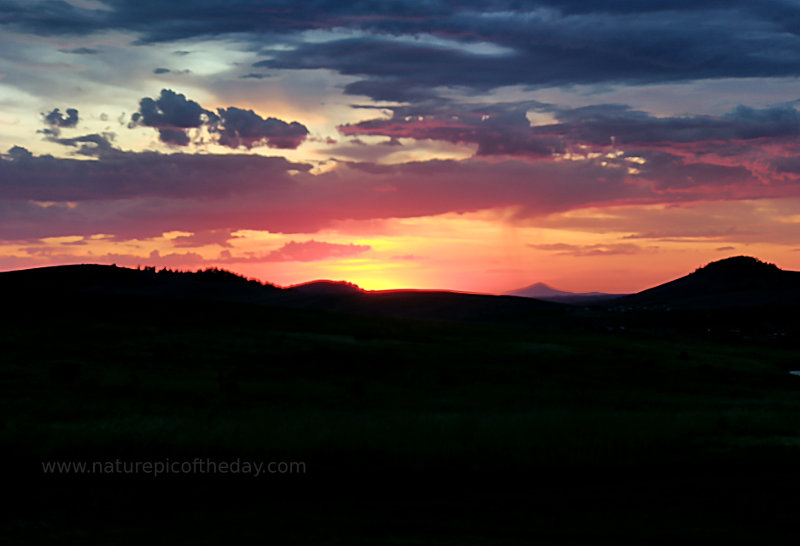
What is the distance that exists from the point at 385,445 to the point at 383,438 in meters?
0.64

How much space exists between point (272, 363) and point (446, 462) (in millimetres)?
28180

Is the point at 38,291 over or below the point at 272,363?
over

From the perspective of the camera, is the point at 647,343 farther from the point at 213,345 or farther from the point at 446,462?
the point at 446,462

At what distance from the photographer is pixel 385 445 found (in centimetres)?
2539

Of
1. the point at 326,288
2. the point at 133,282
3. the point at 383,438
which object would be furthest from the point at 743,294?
the point at 383,438

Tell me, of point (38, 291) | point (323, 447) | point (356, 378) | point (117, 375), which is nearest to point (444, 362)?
point (356, 378)

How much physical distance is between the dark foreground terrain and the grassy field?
3.9 inches

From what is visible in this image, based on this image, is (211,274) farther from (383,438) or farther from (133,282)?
(383,438)

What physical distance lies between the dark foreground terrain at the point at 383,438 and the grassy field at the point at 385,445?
0.10 meters

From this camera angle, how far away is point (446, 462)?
24172 millimetres

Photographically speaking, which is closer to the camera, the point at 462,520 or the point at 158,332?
the point at 462,520

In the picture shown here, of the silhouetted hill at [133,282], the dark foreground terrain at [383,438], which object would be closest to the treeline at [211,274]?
the silhouetted hill at [133,282]

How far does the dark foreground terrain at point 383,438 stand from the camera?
58.7 ft

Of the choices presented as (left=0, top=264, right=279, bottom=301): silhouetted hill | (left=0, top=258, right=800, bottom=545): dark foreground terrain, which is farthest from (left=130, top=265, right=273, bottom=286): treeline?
(left=0, top=258, right=800, bottom=545): dark foreground terrain
